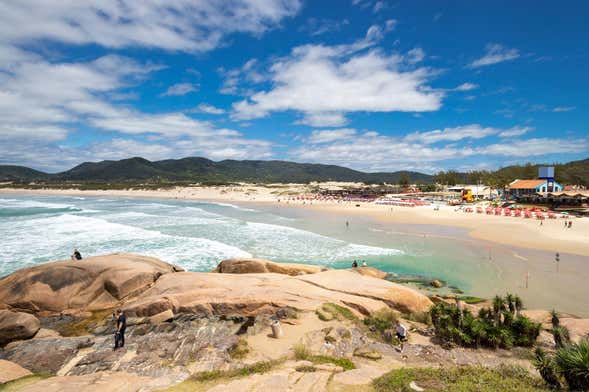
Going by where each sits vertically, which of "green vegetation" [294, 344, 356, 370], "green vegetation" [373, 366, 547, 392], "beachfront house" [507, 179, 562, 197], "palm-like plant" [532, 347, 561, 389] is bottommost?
"green vegetation" [294, 344, 356, 370]

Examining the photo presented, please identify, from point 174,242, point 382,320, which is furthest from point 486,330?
point 174,242

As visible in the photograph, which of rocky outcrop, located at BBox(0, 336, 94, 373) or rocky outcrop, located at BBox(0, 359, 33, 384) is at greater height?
rocky outcrop, located at BBox(0, 359, 33, 384)

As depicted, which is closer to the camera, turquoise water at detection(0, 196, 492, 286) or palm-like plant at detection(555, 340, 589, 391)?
palm-like plant at detection(555, 340, 589, 391)

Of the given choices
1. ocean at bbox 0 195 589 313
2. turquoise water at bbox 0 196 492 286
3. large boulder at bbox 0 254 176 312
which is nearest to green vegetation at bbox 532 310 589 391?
ocean at bbox 0 195 589 313

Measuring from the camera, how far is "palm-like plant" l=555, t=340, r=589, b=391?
684cm

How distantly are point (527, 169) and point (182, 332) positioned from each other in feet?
471

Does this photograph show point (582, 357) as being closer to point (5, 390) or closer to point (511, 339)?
point (511, 339)

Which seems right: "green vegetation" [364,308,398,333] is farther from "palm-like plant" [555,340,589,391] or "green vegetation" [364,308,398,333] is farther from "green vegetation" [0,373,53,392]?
"green vegetation" [0,373,53,392]

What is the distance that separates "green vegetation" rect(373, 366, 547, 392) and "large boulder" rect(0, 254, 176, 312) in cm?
1379

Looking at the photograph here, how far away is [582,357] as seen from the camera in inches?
274

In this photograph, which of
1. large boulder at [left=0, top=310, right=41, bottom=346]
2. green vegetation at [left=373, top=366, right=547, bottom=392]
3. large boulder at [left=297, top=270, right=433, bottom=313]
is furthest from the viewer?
large boulder at [left=297, top=270, right=433, bottom=313]

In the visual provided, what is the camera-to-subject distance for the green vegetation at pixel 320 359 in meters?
9.48

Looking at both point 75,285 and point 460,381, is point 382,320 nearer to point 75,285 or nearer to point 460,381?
point 460,381

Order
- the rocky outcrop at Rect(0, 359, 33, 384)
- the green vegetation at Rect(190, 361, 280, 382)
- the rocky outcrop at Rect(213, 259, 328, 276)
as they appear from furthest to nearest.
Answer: the rocky outcrop at Rect(213, 259, 328, 276)
the rocky outcrop at Rect(0, 359, 33, 384)
the green vegetation at Rect(190, 361, 280, 382)
